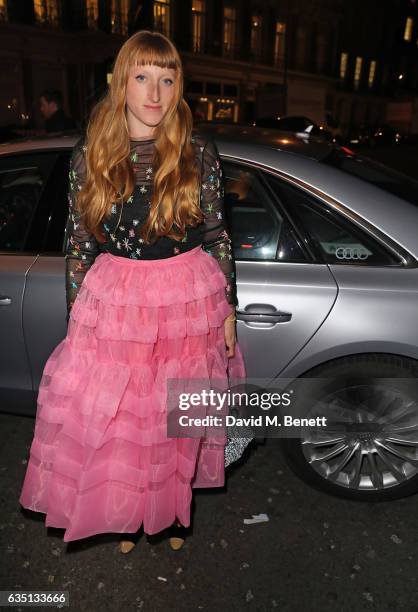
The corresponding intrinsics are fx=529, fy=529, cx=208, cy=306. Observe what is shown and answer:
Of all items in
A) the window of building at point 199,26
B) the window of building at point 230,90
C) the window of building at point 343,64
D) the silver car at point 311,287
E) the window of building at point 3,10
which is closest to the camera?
the silver car at point 311,287

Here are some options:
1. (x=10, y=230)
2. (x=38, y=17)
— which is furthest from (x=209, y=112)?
(x=10, y=230)

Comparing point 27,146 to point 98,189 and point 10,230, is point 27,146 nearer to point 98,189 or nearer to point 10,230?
point 10,230

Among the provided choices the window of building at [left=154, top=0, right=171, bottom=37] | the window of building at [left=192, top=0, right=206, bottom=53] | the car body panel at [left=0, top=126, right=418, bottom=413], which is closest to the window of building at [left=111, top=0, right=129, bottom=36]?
the window of building at [left=154, top=0, right=171, bottom=37]

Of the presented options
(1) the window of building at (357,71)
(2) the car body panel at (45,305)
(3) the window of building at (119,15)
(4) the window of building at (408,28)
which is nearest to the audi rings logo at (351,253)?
(2) the car body panel at (45,305)

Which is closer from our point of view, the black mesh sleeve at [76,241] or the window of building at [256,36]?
the black mesh sleeve at [76,241]

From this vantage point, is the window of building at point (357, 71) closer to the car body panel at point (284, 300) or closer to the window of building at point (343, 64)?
the window of building at point (343, 64)

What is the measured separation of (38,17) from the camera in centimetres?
2155

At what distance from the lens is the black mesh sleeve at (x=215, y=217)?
1871mm

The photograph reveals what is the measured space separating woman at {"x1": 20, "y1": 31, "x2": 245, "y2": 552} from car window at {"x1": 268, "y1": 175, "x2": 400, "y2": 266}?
404 mm

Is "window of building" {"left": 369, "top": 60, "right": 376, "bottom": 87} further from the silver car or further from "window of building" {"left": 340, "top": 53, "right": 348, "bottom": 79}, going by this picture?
the silver car

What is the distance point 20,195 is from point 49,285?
2.86 feet

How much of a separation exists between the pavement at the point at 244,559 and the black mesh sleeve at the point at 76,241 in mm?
1078

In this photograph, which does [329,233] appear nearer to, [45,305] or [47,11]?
[45,305]

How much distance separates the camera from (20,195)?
294 cm
